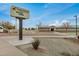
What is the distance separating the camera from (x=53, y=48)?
180 cm

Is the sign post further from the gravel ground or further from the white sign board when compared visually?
the gravel ground

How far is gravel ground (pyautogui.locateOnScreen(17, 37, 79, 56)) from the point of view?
5.83ft

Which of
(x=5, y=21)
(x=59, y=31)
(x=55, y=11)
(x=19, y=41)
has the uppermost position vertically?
(x=55, y=11)

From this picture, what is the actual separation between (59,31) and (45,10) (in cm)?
32

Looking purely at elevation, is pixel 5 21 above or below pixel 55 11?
below

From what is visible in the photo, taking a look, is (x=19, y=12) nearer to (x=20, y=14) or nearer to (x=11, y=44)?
(x=20, y=14)

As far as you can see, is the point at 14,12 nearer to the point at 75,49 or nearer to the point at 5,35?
the point at 5,35

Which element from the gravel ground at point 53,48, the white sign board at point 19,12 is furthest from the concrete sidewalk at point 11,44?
the white sign board at point 19,12

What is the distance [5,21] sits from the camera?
1812 millimetres

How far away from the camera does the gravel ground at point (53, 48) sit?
5.83ft

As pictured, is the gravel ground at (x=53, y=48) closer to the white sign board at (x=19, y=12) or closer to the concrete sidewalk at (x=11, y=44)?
the concrete sidewalk at (x=11, y=44)

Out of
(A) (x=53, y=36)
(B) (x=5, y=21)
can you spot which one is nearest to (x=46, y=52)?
(A) (x=53, y=36)

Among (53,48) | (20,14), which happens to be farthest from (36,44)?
(20,14)

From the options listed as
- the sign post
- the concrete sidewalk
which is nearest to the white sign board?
the sign post
